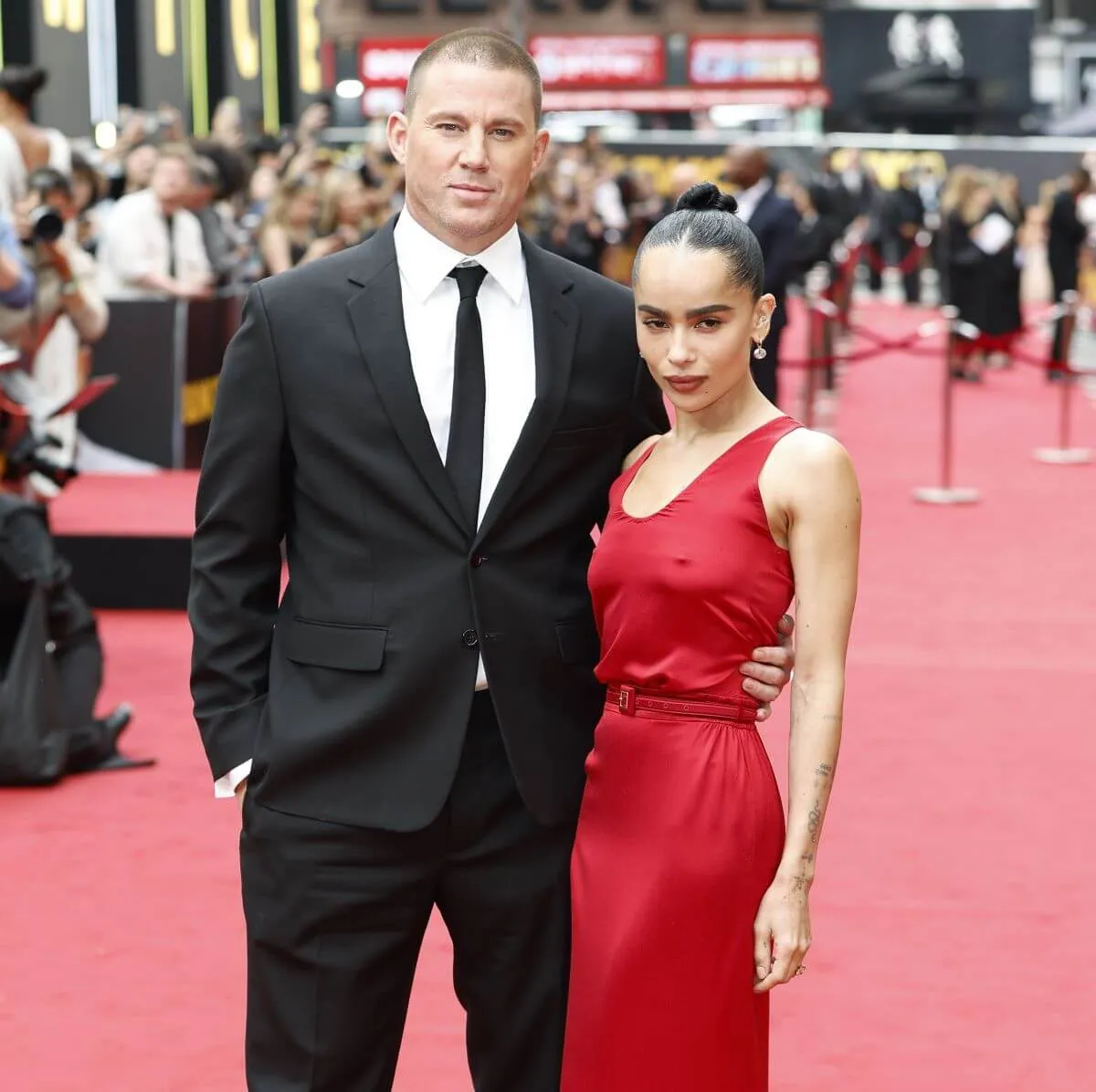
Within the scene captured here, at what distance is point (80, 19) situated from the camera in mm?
20172

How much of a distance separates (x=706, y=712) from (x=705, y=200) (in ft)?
2.23

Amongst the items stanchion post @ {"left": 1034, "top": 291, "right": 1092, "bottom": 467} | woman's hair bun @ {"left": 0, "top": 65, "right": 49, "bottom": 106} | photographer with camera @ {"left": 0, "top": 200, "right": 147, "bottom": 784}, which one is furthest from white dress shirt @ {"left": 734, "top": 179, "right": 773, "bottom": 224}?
photographer with camera @ {"left": 0, "top": 200, "right": 147, "bottom": 784}

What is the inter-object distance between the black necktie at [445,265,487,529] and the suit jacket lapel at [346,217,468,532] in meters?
0.03

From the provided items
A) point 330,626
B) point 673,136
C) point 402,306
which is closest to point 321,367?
point 402,306

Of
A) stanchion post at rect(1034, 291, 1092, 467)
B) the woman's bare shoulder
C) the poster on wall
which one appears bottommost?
stanchion post at rect(1034, 291, 1092, 467)

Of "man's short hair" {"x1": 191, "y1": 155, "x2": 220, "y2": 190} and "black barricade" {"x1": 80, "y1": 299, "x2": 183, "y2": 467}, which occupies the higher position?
"man's short hair" {"x1": 191, "y1": 155, "x2": 220, "y2": 190}

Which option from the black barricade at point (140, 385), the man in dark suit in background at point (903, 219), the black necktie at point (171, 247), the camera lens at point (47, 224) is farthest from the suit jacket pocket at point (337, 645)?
the man in dark suit in background at point (903, 219)

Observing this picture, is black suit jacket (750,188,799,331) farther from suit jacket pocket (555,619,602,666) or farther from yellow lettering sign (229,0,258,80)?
yellow lettering sign (229,0,258,80)

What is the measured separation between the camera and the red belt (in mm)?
2684

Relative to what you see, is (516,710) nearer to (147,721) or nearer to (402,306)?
(402,306)

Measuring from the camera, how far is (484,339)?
2734 millimetres

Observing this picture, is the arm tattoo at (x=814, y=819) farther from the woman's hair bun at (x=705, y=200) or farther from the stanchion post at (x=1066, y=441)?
the stanchion post at (x=1066, y=441)

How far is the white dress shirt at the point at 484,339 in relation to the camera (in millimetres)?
2705

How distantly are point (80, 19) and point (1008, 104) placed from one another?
26045 millimetres
